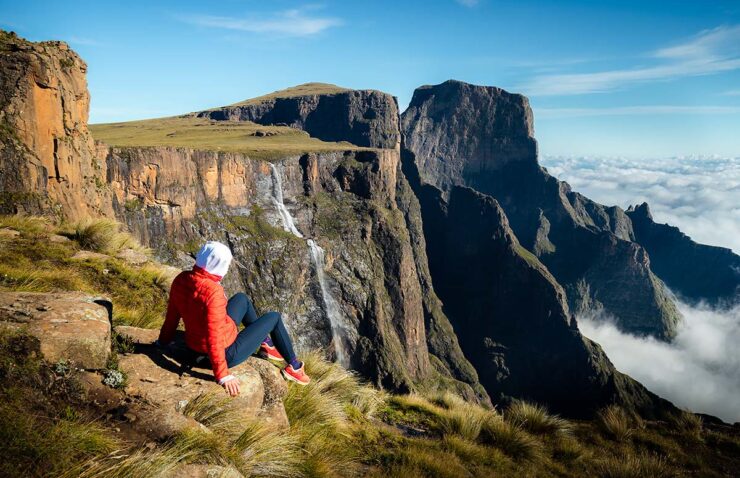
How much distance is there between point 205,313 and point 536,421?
791 cm

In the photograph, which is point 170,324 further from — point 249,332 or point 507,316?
point 507,316

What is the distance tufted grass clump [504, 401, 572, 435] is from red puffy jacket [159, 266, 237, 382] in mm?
6786

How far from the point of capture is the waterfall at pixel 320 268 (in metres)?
77.4

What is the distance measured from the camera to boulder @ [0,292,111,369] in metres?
4.58

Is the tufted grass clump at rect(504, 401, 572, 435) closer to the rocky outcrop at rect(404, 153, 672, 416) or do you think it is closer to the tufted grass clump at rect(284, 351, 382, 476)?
the tufted grass clump at rect(284, 351, 382, 476)

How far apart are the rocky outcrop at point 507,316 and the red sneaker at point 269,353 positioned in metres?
101

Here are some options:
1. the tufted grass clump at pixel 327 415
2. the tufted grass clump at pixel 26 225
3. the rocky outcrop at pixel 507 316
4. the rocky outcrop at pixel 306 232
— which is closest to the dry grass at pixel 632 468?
the tufted grass clump at pixel 327 415

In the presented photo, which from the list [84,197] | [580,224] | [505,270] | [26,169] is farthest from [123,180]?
[580,224]

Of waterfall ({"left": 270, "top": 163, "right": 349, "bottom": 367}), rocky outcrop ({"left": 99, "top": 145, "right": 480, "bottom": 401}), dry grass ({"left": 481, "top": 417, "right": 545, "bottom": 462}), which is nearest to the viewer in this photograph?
dry grass ({"left": 481, "top": 417, "right": 545, "bottom": 462})

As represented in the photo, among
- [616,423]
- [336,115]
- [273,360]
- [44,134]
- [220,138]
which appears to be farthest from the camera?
[336,115]

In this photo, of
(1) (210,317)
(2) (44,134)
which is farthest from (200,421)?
(2) (44,134)

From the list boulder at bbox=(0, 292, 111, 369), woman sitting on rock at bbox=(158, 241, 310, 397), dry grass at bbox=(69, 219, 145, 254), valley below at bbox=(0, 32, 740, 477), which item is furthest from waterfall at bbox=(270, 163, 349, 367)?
boulder at bbox=(0, 292, 111, 369)

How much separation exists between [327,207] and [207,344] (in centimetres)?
8366

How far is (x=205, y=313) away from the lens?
17.8 feet
